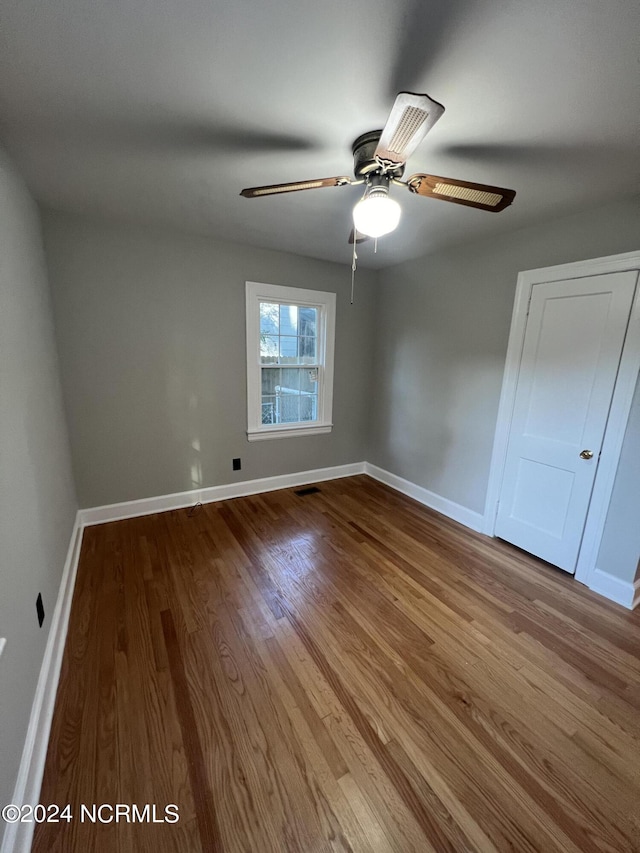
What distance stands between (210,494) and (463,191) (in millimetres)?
3048

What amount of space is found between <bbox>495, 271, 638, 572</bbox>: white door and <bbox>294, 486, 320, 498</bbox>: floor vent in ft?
6.05

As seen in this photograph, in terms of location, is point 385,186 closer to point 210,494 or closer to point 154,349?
point 154,349

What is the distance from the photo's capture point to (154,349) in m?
2.81

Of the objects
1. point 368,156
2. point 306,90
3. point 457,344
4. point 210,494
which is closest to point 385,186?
point 368,156

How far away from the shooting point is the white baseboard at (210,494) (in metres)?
2.83

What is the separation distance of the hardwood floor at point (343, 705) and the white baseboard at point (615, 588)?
81 millimetres

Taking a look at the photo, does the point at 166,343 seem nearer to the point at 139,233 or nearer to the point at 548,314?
the point at 139,233

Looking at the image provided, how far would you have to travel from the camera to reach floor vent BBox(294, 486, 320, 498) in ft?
11.6

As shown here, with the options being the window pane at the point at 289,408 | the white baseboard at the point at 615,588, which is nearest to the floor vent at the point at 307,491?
the window pane at the point at 289,408

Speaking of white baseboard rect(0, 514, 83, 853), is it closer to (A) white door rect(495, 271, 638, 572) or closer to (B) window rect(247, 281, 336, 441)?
(B) window rect(247, 281, 336, 441)

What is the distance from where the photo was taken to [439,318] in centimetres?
311

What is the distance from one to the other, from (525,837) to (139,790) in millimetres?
1270

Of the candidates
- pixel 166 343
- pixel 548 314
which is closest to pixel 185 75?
pixel 166 343

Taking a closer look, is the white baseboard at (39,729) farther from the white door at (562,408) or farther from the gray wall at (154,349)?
the white door at (562,408)
